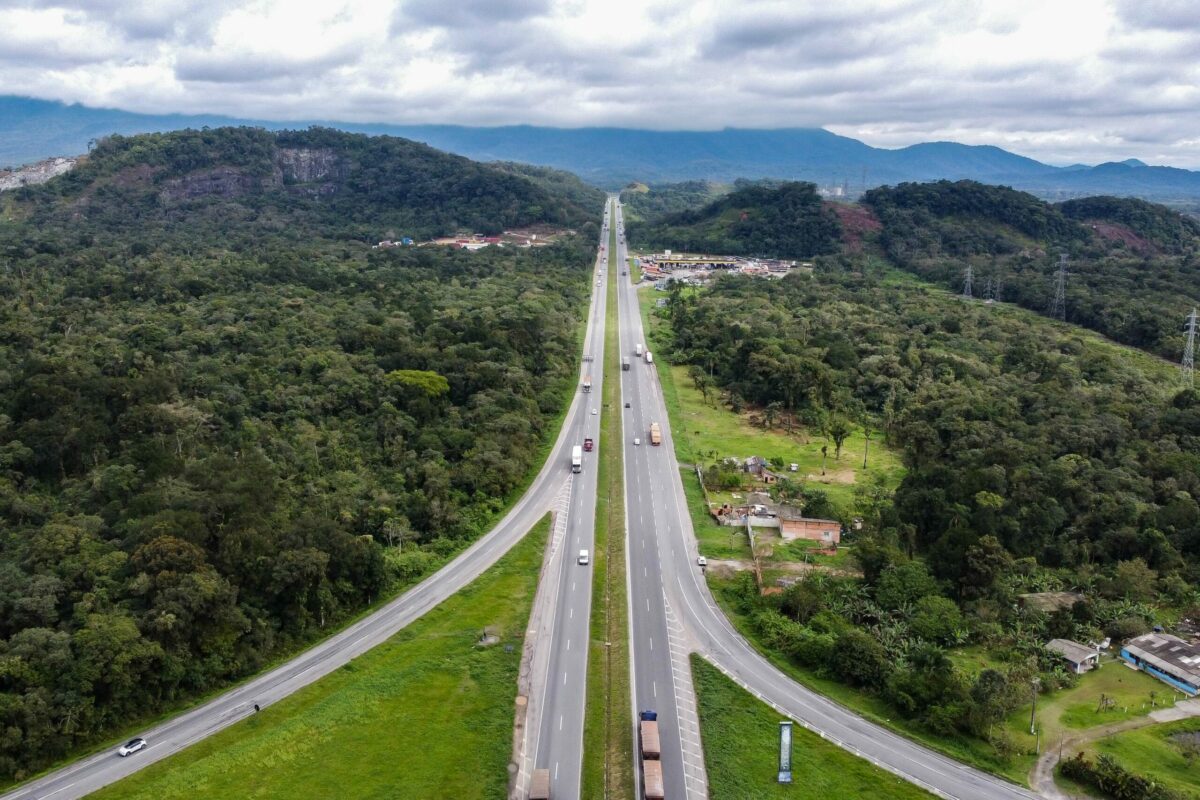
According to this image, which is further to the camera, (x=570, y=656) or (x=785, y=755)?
(x=570, y=656)

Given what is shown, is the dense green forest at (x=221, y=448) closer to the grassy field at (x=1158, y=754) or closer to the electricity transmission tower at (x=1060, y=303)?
the grassy field at (x=1158, y=754)

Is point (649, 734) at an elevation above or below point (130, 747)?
above

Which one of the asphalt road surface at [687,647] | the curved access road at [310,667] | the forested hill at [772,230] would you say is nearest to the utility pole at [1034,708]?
the asphalt road surface at [687,647]

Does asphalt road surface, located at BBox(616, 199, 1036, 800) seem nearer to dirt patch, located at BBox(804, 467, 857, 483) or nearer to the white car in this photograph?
dirt patch, located at BBox(804, 467, 857, 483)

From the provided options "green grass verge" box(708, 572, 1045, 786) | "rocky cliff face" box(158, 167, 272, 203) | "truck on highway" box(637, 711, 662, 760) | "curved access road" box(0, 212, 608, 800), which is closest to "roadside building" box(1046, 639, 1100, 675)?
"green grass verge" box(708, 572, 1045, 786)

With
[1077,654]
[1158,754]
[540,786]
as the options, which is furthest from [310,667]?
[1158,754]

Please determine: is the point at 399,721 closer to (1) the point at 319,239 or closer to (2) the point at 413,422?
(2) the point at 413,422

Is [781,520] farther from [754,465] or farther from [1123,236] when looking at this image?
[1123,236]
